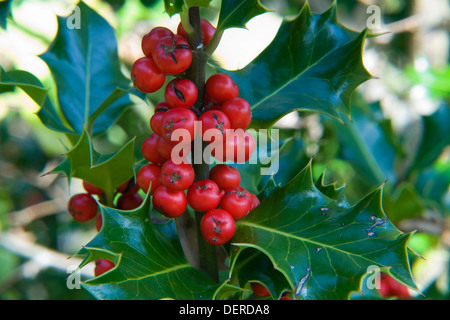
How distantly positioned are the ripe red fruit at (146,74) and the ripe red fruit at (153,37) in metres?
0.03

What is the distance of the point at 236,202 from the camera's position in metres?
0.87

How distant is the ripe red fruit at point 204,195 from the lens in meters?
0.85

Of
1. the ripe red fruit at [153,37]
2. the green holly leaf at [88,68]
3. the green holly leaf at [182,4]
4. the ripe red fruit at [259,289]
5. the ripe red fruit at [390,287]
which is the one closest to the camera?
the green holly leaf at [182,4]

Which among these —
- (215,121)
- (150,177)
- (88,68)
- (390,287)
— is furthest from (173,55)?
(390,287)

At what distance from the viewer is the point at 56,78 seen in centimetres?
113

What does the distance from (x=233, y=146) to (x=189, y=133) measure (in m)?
0.08

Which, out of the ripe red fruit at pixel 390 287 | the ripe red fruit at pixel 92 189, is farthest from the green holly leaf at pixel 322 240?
the ripe red fruit at pixel 390 287

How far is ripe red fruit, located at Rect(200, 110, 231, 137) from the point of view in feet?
2.59

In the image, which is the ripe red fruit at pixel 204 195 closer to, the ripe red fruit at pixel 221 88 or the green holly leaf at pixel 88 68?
the ripe red fruit at pixel 221 88

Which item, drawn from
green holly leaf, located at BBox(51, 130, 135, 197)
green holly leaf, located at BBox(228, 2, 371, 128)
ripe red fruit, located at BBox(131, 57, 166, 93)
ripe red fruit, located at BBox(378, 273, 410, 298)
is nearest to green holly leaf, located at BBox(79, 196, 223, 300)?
green holly leaf, located at BBox(51, 130, 135, 197)
